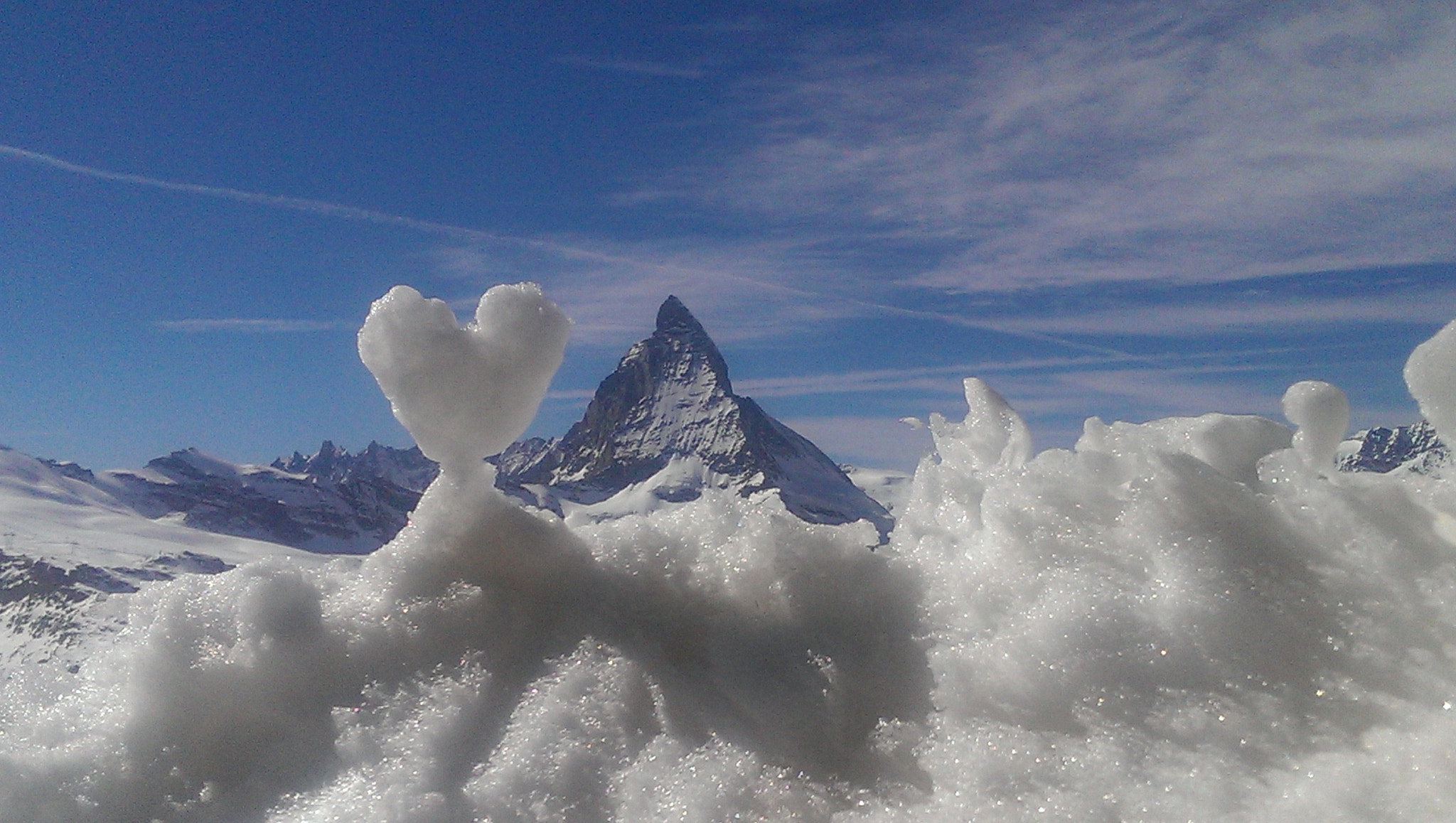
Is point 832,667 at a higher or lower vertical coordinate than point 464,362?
lower

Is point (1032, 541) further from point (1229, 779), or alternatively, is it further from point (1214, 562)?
point (1229, 779)

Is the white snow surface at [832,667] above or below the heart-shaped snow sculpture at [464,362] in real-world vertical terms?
below

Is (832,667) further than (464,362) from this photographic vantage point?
No

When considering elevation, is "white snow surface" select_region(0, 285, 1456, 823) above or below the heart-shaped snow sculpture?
below

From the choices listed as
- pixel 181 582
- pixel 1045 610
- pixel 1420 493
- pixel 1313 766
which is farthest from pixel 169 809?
pixel 1420 493
